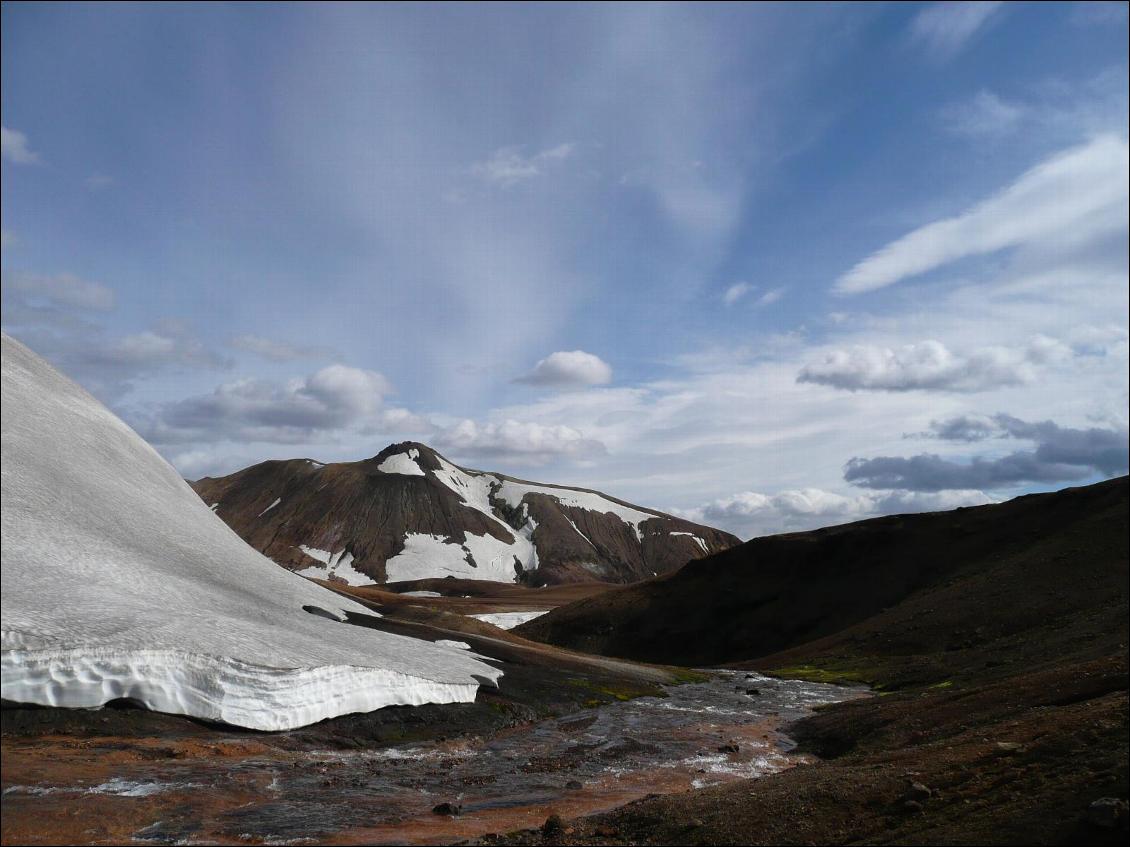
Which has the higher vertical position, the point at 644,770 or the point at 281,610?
the point at 281,610

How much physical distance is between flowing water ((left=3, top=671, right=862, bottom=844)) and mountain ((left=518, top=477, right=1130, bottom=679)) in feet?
118

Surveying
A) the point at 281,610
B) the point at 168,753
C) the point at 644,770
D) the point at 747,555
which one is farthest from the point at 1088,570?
the point at 168,753

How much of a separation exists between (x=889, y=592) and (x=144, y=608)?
3753 inches

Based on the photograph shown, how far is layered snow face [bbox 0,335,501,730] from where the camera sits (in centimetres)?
3266

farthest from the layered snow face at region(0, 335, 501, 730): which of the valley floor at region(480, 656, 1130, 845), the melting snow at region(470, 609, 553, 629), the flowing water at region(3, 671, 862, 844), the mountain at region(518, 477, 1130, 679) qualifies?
the melting snow at region(470, 609, 553, 629)

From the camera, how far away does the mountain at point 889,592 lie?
7950 centimetres

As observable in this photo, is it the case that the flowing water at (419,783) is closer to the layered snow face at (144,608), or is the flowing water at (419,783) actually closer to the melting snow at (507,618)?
the layered snow face at (144,608)

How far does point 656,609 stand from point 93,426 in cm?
8631

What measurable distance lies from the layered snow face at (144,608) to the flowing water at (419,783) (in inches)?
166

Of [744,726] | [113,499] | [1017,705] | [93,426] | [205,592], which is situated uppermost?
[93,426]

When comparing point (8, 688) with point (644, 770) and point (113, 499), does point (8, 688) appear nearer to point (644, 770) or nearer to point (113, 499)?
point (113, 499)

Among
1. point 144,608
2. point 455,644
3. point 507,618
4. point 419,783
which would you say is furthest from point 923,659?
point 507,618

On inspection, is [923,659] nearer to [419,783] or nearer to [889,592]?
[889,592]

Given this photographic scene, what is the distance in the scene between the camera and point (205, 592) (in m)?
46.4
